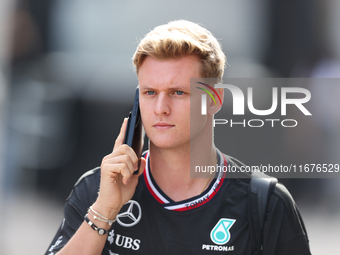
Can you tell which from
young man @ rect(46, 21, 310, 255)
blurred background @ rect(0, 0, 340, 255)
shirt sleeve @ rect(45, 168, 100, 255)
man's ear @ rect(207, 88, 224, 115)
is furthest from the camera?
blurred background @ rect(0, 0, 340, 255)

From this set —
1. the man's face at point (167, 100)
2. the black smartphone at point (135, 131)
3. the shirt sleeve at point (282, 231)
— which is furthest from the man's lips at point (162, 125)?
the shirt sleeve at point (282, 231)

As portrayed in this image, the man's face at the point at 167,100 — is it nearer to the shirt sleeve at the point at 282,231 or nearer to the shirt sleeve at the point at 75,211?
the shirt sleeve at the point at 75,211

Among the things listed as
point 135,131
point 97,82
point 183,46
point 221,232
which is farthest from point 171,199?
point 97,82

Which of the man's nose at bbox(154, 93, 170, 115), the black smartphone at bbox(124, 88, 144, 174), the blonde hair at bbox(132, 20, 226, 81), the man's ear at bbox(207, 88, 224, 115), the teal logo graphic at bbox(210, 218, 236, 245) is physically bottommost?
the teal logo graphic at bbox(210, 218, 236, 245)

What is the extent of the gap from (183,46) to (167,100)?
315 mm

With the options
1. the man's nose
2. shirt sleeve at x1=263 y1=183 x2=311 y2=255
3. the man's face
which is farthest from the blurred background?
the man's nose

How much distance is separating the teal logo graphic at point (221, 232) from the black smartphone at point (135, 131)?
1.77ft

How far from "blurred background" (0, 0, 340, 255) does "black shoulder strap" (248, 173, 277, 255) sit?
204cm

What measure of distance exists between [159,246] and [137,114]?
0.75m

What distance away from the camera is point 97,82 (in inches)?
179

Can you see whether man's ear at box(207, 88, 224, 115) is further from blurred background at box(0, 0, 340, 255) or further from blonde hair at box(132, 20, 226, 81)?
blurred background at box(0, 0, 340, 255)

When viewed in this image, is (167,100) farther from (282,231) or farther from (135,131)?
(282,231)

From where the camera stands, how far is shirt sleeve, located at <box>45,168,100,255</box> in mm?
1971

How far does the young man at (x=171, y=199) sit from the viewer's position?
184cm
